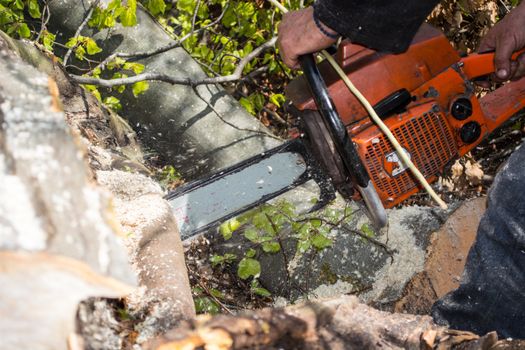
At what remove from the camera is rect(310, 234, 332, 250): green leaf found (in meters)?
2.30

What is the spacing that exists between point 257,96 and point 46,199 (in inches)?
110

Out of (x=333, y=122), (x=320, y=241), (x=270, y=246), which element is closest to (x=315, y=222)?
(x=320, y=241)

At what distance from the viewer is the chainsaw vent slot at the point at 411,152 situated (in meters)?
2.15

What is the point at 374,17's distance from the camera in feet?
6.07

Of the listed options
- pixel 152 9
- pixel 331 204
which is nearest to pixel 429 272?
pixel 331 204

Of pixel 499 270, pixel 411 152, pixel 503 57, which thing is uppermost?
pixel 503 57

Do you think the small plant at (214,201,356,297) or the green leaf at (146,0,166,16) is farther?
the green leaf at (146,0,166,16)

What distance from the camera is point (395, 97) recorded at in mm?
2162

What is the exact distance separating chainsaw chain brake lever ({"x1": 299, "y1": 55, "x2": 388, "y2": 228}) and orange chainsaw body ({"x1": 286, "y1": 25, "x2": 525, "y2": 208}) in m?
0.10

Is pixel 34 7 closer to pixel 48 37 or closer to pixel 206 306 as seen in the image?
pixel 48 37

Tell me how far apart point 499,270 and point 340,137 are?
27.6 inches

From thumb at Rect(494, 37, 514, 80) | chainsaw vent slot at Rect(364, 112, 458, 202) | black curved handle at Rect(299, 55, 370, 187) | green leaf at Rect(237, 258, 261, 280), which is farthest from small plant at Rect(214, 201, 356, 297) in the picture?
thumb at Rect(494, 37, 514, 80)

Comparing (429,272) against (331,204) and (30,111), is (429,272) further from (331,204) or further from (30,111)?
(30,111)

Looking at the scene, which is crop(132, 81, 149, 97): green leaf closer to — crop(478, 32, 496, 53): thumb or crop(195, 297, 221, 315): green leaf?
crop(195, 297, 221, 315): green leaf
